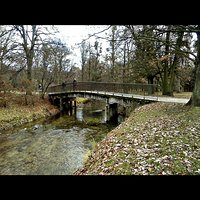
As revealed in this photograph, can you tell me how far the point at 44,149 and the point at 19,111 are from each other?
10.2 meters

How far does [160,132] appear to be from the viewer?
8.66 m

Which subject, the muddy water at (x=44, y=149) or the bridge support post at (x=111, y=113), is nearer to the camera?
the muddy water at (x=44, y=149)

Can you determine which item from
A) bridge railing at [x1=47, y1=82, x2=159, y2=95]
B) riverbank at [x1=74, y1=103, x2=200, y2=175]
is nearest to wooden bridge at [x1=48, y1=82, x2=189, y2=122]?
bridge railing at [x1=47, y1=82, x2=159, y2=95]

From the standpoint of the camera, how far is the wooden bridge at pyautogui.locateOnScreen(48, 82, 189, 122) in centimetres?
1917

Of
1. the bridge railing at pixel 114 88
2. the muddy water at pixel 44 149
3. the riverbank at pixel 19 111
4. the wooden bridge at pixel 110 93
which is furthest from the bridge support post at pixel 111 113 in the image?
the riverbank at pixel 19 111

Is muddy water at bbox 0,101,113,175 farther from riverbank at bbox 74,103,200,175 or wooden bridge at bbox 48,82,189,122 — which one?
wooden bridge at bbox 48,82,189,122

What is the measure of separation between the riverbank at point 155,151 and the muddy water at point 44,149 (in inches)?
81.4

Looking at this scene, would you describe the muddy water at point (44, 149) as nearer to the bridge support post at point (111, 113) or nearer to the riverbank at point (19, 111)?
the riverbank at point (19, 111)

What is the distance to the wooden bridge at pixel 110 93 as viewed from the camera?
1917 centimetres

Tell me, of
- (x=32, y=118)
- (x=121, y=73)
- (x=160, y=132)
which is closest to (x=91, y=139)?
(x=160, y=132)

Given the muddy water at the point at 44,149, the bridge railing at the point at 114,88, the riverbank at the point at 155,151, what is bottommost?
the muddy water at the point at 44,149

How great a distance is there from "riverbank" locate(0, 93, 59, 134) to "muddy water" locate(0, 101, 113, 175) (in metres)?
1.32
